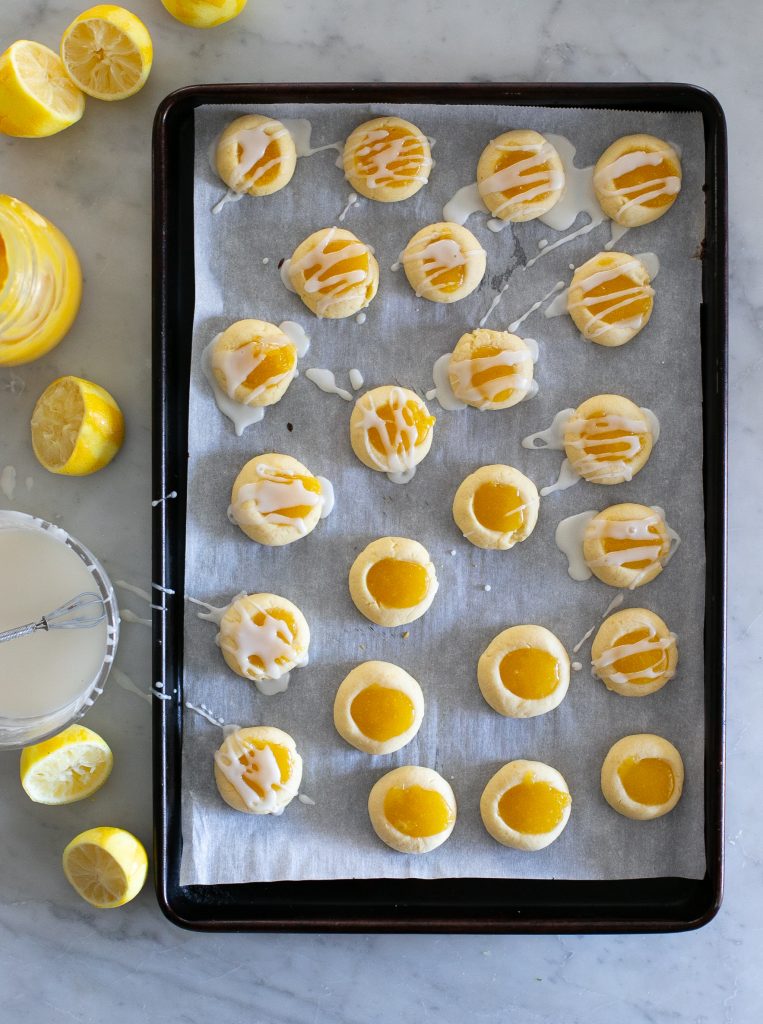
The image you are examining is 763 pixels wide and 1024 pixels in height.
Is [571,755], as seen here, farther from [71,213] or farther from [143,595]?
[71,213]

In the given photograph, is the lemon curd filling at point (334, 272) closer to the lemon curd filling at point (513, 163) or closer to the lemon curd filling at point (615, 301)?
the lemon curd filling at point (513, 163)

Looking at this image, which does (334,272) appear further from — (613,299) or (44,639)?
(44,639)

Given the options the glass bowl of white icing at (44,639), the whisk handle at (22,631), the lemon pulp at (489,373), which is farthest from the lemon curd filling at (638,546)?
the whisk handle at (22,631)

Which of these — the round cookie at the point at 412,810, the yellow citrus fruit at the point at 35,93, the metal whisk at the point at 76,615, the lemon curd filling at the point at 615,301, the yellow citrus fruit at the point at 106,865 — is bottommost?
the yellow citrus fruit at the point at 106,865

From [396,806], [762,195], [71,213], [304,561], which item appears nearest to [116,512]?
[304,561]

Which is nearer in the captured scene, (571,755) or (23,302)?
(23,302)
